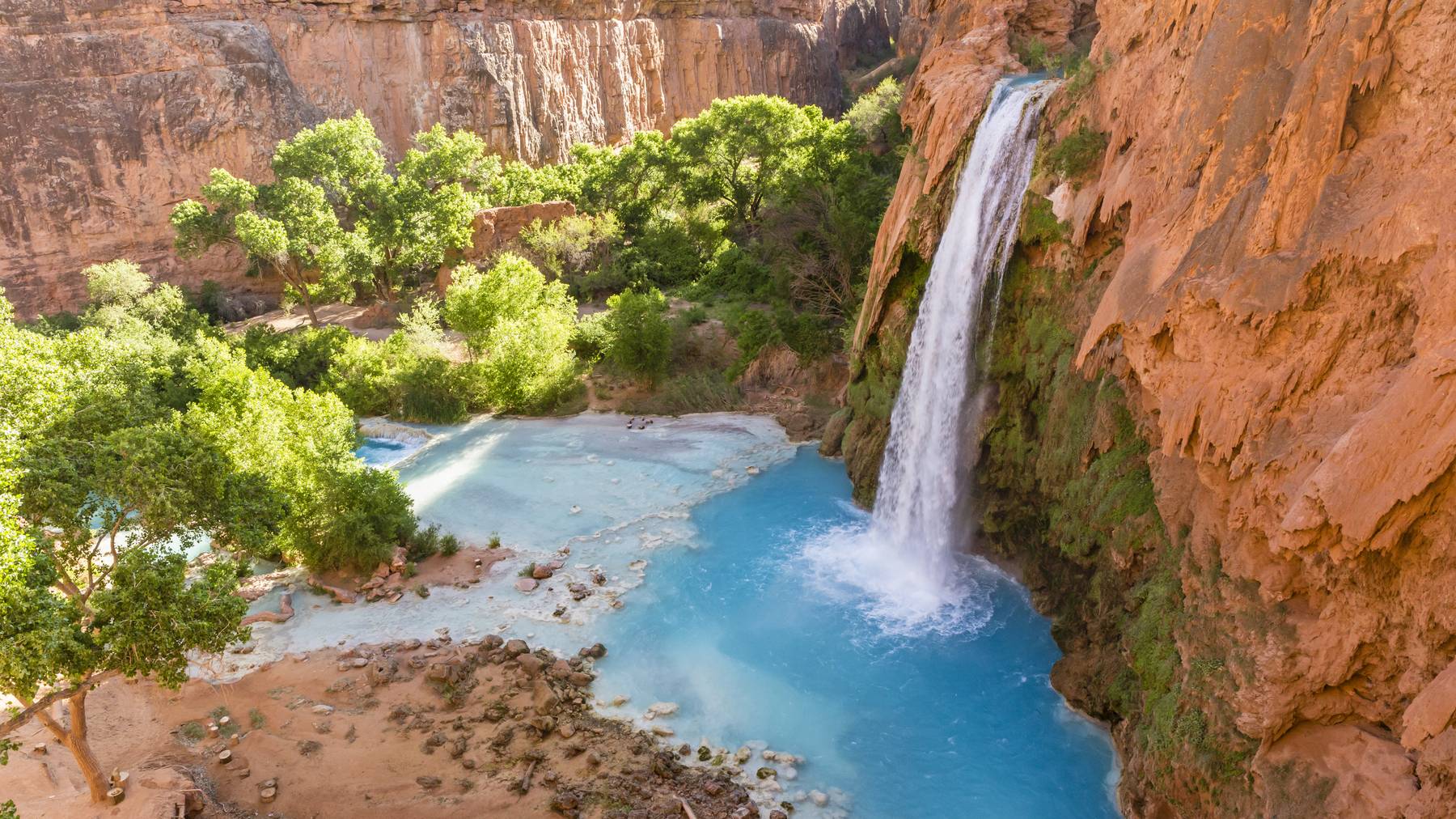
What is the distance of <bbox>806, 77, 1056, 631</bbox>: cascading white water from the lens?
15.1 metres

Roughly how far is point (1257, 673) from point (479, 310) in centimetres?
2227

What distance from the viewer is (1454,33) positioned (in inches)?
265

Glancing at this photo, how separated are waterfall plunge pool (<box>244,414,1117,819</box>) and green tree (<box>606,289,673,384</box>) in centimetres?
418

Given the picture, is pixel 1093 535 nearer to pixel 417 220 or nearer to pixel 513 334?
pixel 513 334

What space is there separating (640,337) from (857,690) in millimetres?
14819

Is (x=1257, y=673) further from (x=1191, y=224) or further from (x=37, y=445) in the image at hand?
(x=37, y=445)

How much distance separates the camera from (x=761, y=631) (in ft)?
47.2

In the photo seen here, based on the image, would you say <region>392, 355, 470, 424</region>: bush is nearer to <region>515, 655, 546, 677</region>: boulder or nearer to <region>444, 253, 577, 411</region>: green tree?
<region>444, 253, 577, 411</region>: green tree

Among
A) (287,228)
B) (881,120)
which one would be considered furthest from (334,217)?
(881,120)

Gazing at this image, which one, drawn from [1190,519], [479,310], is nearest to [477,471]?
[479,310]

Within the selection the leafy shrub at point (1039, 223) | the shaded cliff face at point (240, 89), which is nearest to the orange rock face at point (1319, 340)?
the leafy shrub at point (1039, 223)

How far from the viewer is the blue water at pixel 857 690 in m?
10.9

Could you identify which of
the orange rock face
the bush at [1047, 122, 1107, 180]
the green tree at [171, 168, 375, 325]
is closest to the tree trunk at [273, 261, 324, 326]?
the green tree at [171, 168, 375, 325]

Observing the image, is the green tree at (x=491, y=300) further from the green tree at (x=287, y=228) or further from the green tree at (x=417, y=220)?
the green tree at (x=287, y=228)
